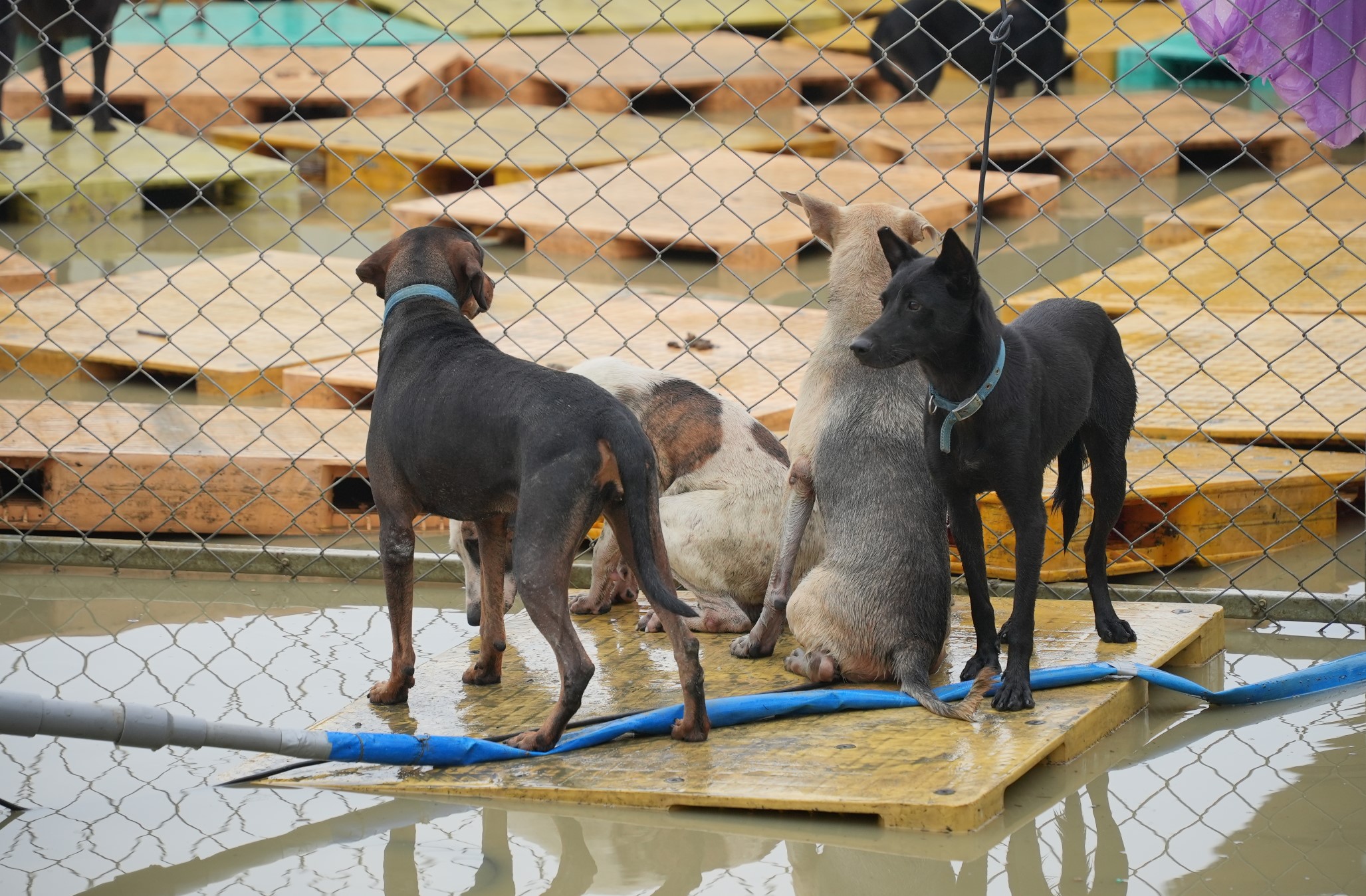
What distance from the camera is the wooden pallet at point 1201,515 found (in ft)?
15.2

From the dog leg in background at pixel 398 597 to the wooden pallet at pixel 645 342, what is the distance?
1.70 m

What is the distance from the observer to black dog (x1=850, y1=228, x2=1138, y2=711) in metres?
3.23

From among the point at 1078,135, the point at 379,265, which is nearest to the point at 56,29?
the point at 1078,135

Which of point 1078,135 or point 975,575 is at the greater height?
point 1078,135

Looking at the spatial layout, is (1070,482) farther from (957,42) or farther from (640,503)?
(957,42)

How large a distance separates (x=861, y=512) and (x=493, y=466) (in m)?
0.92

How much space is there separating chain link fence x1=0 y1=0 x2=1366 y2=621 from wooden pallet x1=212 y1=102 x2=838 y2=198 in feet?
0.17

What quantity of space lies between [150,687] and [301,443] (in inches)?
55.6

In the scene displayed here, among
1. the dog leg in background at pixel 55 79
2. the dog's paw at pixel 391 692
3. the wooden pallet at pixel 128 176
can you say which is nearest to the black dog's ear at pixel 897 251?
the dog's paw at pixel 391 692

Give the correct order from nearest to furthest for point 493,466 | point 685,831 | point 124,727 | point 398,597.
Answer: point 124,727 < point 685,831 < point 493,466 < point 398,597

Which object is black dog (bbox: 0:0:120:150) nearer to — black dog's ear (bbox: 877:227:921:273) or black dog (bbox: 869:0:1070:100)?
black dog (bbox: 869:0:1070:100)

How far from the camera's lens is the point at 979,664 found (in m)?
3.65

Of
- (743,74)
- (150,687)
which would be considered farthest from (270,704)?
(743,74)

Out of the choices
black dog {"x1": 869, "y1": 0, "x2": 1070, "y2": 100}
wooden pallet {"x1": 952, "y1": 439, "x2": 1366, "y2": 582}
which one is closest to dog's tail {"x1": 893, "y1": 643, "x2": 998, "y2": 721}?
wooden pallet {"x1": 952, "y1": 439, "x2": 1366, "y2": 582}
